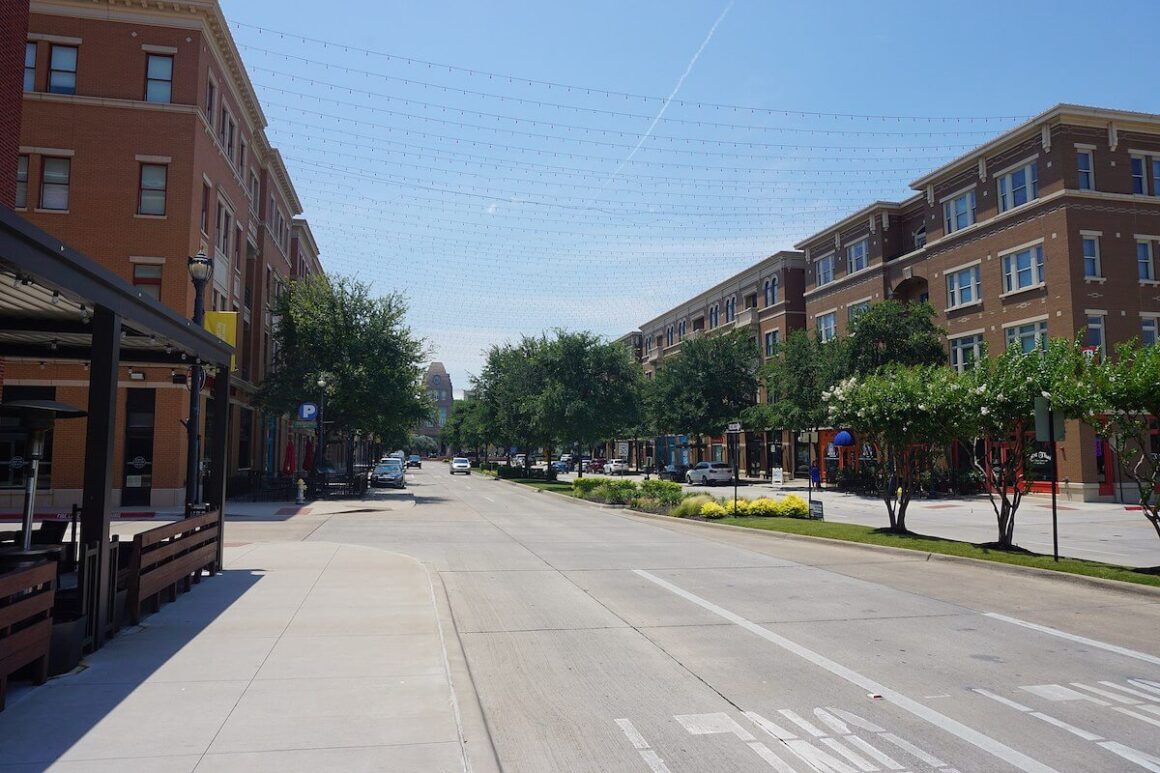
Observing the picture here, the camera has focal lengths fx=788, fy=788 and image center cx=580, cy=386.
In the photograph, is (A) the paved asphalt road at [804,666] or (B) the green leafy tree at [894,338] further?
(B) the green leafy tree at [894,338]

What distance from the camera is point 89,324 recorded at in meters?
9.91

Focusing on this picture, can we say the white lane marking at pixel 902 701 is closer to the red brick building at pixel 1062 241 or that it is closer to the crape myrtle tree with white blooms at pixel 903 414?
the crape myrtle tree with white blooms at pixel 903 414

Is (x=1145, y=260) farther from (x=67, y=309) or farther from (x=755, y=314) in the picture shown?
(x=67, y=309)

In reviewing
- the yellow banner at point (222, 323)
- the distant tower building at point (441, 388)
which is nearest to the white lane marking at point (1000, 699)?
the yellow banner at point (222, 323)

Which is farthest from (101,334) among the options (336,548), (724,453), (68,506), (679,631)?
(724,453)

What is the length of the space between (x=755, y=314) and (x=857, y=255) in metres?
13.2

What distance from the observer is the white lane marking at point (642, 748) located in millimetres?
4969

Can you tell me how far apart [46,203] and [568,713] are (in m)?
30.5

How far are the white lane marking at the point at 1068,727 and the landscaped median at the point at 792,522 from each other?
737cm

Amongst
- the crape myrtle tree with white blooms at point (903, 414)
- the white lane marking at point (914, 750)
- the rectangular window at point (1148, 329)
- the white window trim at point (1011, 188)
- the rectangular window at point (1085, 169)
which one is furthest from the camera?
the white window trim at point (1011, 188)

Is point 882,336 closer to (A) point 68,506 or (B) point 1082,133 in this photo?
A: (B) point 1082,133

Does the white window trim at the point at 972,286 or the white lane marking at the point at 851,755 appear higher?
the white window trim at the point at 972,286

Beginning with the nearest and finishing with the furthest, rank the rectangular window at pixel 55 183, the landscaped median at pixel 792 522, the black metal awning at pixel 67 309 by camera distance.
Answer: the black metal awning at pixel 67 309 → the landscaped median at pixel 792 522 → the rectangular window at pixel 55 183

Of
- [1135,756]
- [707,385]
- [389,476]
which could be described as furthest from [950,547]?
[707,385]
